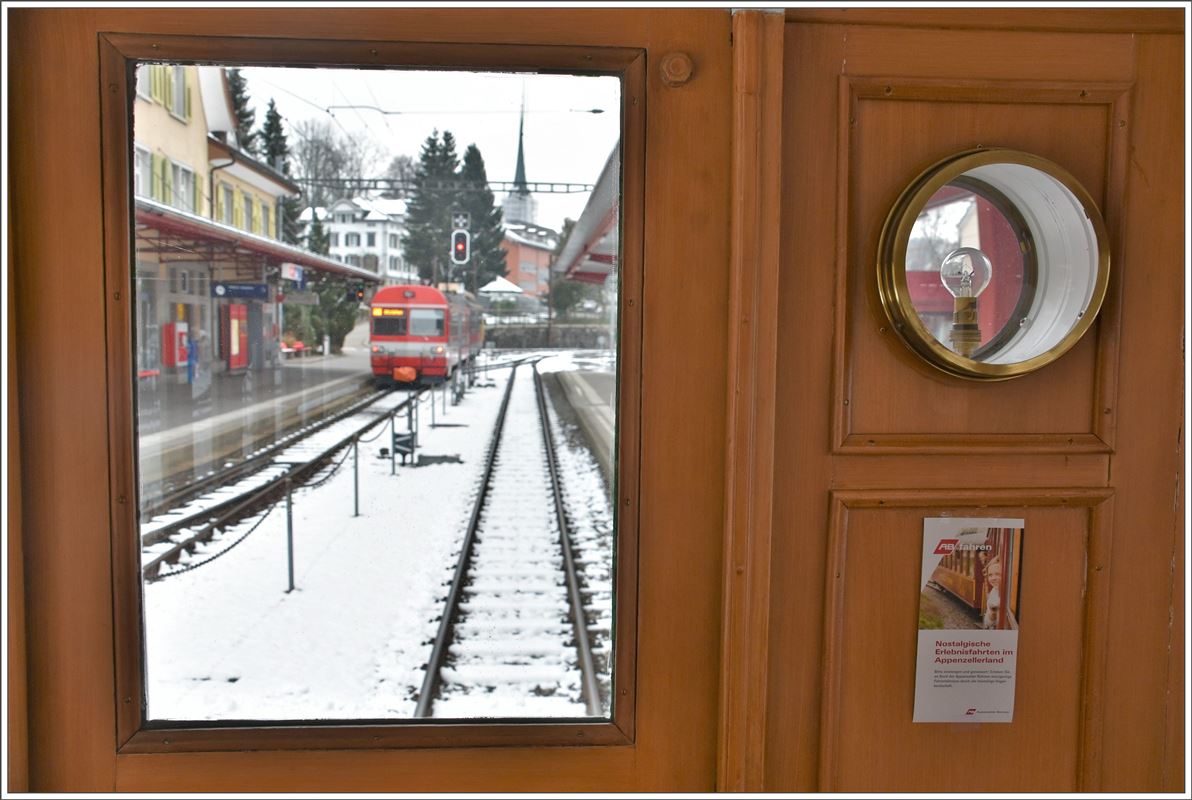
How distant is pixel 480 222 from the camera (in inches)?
613

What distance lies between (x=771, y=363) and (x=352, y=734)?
1127mm

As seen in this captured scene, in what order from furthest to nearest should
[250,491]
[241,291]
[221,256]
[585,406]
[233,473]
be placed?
1. [585,406]
2. [241,291]
3. [233,473]
4. [250,491]
5. [221,256]

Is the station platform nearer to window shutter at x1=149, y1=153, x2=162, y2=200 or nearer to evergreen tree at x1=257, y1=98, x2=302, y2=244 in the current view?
evergreen tree at x1=257, y1=98, x2=302, y2=244

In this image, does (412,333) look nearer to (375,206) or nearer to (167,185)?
(375,206)

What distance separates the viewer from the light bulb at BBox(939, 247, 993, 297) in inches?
63.5

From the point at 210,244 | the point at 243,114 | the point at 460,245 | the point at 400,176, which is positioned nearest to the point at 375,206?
the point at 400,176

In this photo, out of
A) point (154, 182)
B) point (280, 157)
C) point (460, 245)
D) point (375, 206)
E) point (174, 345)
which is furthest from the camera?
point (460, 245)

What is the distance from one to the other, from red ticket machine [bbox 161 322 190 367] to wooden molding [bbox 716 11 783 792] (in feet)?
20.5

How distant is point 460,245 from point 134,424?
1481 centimetres

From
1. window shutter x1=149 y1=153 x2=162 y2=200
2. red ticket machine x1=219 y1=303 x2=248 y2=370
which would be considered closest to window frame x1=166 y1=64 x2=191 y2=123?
window shutter x1=149 y1=153 x2=162 y2=200

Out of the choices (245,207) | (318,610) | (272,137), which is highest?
(272,137)

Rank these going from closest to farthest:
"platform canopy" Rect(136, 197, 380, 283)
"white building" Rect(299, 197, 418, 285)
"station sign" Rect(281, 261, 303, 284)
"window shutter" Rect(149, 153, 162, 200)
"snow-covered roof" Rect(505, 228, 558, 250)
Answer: "platform canopy" Rect(136, 197, 380, 283) < "window shutter" Rect(149, 153, 162, 200) < "snow-covered roof" Rect(505, 228, 558, 250) < "station sign" Rect(281, 261, 303, 284) < "white building" Rect(299, 197, 418, 285)

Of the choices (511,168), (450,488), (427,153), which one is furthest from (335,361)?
(450,488)

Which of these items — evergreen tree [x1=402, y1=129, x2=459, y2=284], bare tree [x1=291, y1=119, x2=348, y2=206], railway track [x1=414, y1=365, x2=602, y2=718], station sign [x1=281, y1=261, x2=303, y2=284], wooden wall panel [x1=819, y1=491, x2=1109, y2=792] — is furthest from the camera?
evergreen tree [x1=402, y1=129, x2=459, y2=284]
